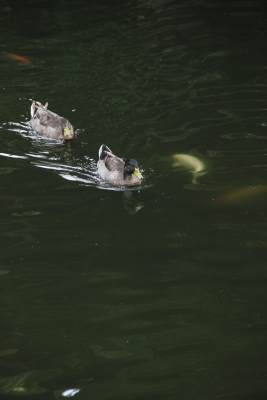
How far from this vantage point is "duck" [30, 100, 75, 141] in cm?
1223

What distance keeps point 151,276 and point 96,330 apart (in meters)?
1.06

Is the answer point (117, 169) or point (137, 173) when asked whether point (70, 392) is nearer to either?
point (137, 173)

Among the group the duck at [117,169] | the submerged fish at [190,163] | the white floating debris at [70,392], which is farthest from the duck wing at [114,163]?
the white floating debris at [70,392]

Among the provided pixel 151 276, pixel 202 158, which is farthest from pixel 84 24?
pixel 151 276

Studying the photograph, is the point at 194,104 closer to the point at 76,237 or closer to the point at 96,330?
the point at 76,237

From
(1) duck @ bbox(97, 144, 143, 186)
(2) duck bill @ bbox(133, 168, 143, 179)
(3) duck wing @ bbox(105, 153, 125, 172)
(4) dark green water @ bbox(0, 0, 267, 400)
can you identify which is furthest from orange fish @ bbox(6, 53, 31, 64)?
(2) duck bill @ bbox(133, 168, 143, 179)

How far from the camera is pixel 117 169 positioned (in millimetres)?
10680

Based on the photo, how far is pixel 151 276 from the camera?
8.23 m

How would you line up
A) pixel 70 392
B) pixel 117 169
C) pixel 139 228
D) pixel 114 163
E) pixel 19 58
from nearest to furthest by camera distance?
1. pixel 70 392
2. pixel 139 228
3. pixel 117 169
4. pixel 114 163
5. pixel 19 58

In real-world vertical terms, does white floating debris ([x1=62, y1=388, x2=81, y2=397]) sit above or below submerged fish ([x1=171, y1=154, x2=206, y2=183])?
below

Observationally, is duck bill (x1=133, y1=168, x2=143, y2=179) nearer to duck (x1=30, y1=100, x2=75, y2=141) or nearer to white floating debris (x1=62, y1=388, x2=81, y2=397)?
duck (x1=30, y1=100, x2=75, y2=141)

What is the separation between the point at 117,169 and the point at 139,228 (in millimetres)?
1665

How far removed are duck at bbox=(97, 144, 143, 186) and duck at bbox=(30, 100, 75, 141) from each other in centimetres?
109

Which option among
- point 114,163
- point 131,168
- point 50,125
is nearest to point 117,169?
point 114,163
